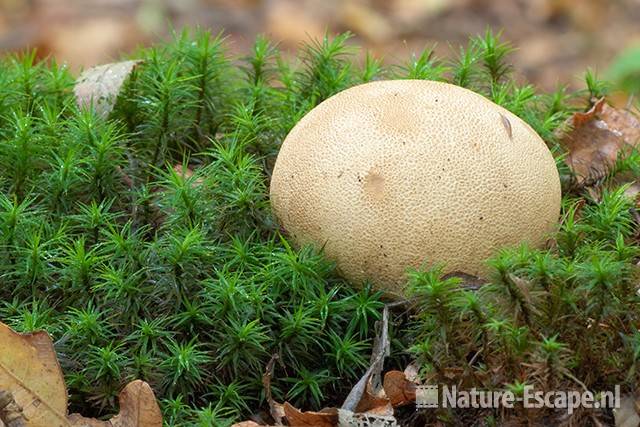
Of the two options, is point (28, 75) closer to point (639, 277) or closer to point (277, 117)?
point (277, 117)

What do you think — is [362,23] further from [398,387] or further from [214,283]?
[398,387]

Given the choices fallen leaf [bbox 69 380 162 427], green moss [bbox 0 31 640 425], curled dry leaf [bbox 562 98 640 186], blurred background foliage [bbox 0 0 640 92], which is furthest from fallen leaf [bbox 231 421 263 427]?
blurred background foliage [bbox 0 0 640 92]

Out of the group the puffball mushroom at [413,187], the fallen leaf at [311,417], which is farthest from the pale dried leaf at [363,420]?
the puffball mushroom at [413,187]

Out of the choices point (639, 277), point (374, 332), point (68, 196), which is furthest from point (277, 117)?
point (639, 277)

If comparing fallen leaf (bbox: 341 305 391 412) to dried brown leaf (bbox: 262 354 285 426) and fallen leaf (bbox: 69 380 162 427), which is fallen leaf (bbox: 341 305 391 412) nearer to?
dried brown leaf (bbox: 262 354 285 426)

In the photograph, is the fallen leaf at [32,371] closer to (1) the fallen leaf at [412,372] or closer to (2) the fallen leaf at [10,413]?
(2) the fallen leaf at [10,413]
